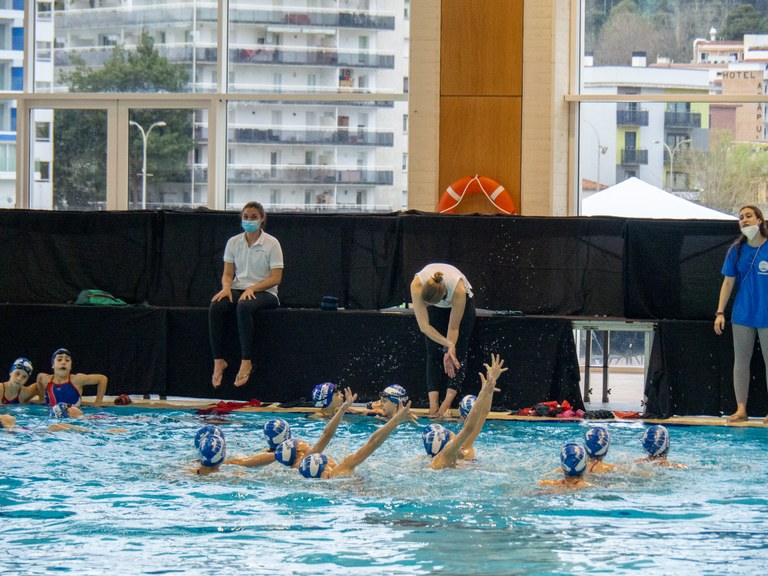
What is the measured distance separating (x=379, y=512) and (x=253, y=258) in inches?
235

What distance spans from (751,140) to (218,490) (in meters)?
10.2

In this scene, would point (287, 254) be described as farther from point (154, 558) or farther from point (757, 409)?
point (154, 558)

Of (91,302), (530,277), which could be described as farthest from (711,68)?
(91,302)

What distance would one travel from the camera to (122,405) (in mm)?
14453

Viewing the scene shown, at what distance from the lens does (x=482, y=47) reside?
16.5 m

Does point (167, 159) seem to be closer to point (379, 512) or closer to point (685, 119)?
point (685, 119)

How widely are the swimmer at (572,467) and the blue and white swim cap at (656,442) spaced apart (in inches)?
39.4

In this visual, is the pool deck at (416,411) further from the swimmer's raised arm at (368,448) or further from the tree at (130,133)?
the tree at (130,133)

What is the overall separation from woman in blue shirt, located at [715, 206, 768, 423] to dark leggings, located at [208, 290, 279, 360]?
5.29 metres

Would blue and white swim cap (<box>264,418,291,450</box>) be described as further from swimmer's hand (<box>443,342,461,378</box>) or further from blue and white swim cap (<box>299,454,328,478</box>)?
swimmer's hand (<box>443,342,461,378</box>)

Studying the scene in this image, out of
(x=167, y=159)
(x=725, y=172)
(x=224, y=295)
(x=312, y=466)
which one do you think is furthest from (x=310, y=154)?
(x=312, y=466)

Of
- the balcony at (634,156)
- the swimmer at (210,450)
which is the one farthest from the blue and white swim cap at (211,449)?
the balcony at (634,156)

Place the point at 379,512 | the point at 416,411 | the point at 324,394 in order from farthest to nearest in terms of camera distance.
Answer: the point at 416,411
the point at 324,394
the point at 379,512

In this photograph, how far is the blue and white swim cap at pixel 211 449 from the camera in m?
9.86
